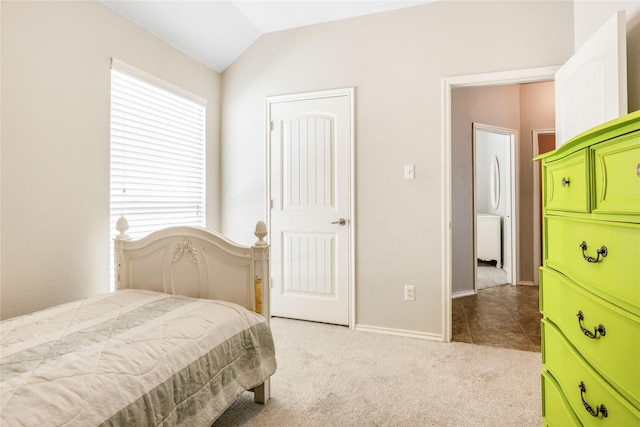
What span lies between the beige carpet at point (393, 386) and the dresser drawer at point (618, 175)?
4.30 feet

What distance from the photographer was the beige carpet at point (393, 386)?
1.75 metres

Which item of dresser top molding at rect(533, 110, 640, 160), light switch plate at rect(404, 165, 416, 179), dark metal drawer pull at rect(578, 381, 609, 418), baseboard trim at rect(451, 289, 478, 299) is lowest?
baseboard trim at rect(451, 289, 478, 299)

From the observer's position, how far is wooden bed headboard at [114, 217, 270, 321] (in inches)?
73.4

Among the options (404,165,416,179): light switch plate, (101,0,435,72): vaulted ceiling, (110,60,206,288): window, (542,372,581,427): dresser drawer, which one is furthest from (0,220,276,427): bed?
(101,0,435,72): vaulted ceiling

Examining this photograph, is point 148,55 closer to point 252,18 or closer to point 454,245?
point 252,18

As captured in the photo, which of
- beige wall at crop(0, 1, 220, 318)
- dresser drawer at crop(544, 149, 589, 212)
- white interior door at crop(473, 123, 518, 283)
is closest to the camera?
dresser drawer at crop(544, 149, 589, 212)

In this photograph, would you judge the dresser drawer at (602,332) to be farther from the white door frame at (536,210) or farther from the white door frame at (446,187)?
the white door frame at (536,210)

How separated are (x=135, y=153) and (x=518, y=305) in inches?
155

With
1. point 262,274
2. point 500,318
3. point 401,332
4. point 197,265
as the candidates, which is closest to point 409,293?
point 401,332

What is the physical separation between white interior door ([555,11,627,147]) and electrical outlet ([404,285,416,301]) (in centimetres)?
149

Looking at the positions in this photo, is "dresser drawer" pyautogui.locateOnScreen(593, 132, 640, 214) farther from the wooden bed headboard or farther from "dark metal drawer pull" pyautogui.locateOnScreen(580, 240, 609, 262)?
the wooden bed headboard

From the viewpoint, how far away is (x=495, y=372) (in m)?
2.21

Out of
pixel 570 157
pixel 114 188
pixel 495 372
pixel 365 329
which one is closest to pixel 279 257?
pixel 365 329

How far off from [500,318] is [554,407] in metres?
2.12
